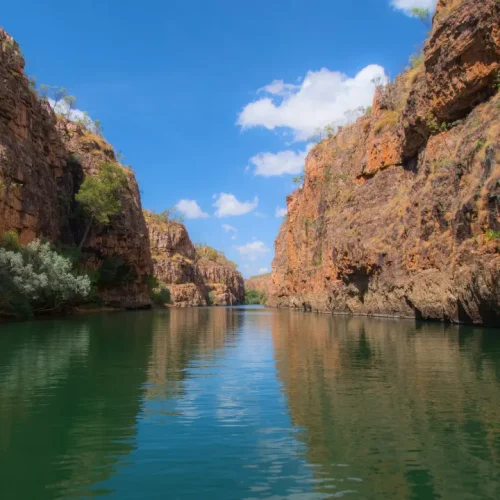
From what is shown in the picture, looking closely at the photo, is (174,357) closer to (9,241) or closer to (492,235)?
(492,235)

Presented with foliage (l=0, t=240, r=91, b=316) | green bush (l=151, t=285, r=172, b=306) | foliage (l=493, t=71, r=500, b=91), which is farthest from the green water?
green bush (l=151, t=285, r=172, b=306)

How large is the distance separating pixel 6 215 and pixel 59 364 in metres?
27.8

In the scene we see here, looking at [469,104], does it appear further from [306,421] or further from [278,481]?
[278,481]

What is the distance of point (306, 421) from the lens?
9.71m

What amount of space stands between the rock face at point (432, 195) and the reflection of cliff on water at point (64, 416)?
20.7 metres

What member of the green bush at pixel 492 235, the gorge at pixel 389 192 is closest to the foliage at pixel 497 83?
the gorge at pixel 389 192

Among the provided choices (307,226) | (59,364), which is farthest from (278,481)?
(307,226)

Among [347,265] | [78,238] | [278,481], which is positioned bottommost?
[278,481]

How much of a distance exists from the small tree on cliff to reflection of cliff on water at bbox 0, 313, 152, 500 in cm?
4351

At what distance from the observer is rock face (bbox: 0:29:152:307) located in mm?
43000

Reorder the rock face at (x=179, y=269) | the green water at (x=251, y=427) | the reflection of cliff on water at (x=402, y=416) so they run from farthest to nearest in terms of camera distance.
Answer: the rock face at (x=179, y=269)
the reflection of cliff on water at (x=402, y=416)
the green water at (x=251, y=427)

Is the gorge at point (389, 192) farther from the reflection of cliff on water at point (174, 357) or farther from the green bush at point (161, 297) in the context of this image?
the green bush at point (161, 297)

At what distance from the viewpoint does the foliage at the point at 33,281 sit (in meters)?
34.9

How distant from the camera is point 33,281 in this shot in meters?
36.7
